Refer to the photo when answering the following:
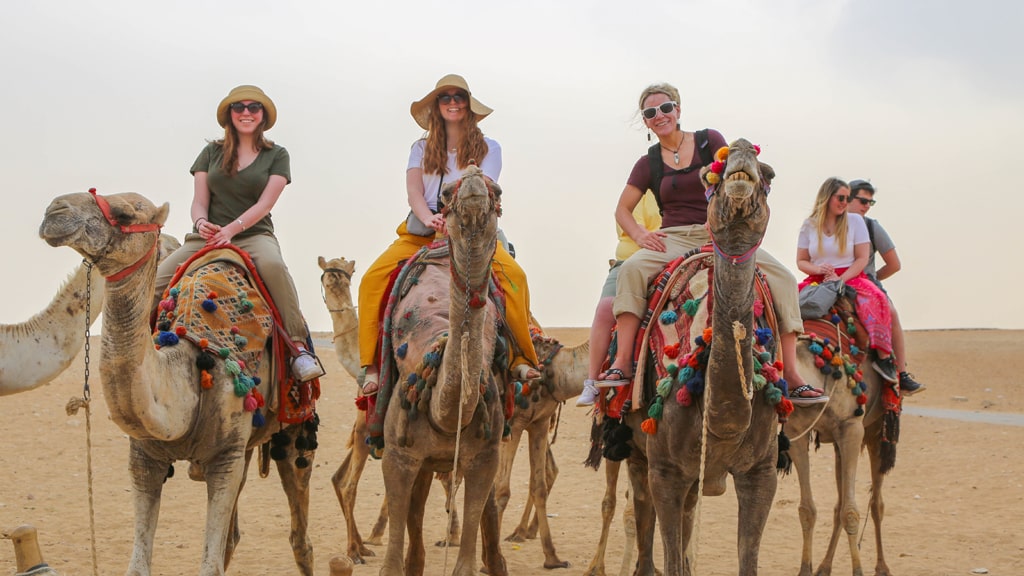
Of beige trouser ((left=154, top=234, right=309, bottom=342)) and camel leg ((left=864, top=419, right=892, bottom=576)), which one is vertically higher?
beige trouser ((left=154, top=234, right=309, bottom=342))

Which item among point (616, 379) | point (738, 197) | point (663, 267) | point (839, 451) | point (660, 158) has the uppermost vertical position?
point (660, 158)

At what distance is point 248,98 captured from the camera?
856 cm

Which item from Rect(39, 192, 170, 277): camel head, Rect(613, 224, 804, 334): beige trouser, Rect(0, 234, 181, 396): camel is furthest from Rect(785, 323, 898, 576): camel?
Rect(39, 192, 170, 277): camel head

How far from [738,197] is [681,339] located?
155cm

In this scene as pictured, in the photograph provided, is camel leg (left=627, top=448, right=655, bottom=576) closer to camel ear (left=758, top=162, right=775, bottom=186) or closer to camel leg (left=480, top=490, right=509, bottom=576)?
camel leg (left=480, top=490, right=509, bottom=576)

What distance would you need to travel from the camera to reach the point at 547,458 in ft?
40.4

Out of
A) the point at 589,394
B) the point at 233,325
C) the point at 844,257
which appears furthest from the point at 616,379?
the point at 844,257

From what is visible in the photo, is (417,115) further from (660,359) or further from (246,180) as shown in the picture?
(660,359)

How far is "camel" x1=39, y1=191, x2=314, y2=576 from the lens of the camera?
18.1 ft

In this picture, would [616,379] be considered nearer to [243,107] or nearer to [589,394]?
[589,394]

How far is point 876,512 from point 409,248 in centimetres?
553

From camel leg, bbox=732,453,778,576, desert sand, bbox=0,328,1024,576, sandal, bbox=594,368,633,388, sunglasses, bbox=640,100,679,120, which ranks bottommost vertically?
desert sand, bbox=0,328,1024,576

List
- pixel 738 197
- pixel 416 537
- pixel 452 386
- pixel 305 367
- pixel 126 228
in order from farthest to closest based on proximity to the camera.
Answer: pixel 305 367
pixel 416 537
pixel 452 386
pixel 126 228
pixel 738 197

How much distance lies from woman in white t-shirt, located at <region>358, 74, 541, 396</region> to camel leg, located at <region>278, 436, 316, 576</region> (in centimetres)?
114
